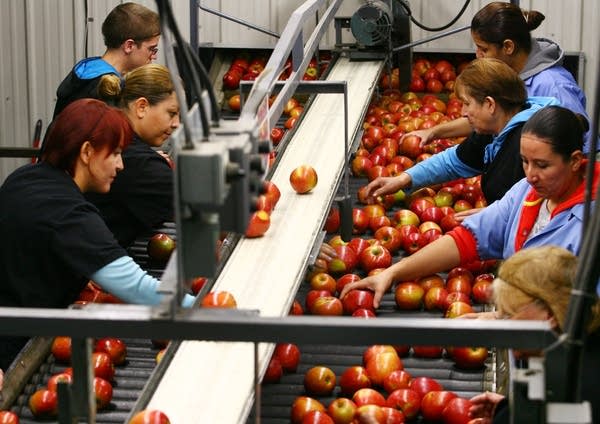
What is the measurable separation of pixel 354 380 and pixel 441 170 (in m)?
1.69

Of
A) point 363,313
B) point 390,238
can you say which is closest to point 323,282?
point 363,313

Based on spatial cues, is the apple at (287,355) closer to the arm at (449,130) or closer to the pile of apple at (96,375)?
the pile of apple at (96,375)

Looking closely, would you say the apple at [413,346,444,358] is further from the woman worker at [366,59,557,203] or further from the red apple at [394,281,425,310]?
the woman worker at [366,59,557,203]

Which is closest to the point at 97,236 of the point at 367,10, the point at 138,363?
the point at 138,363

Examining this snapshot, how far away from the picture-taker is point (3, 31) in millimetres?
8477

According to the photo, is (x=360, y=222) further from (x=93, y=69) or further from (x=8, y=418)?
(x=8, y=418)

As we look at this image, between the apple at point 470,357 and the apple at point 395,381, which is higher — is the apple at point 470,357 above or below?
above

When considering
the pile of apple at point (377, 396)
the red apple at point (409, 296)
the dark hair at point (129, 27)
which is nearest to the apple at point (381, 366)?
the pile of apple at point (377, 396)

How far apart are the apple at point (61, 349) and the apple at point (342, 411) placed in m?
0.98

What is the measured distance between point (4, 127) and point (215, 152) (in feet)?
23.4

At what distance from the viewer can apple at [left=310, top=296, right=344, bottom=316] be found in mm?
4090

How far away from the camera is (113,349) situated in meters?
3.82

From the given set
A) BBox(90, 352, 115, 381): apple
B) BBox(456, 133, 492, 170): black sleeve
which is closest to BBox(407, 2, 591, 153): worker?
BBox(456, 133, 492, 170): black sleeve

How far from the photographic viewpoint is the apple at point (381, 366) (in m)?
3.68
